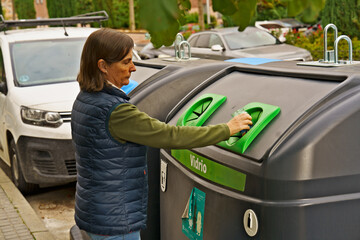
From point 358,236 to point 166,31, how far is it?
135 centimetres

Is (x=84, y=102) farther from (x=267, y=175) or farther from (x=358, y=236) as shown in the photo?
(x=358, y=236)

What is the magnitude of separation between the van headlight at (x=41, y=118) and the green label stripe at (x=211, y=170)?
310 cm

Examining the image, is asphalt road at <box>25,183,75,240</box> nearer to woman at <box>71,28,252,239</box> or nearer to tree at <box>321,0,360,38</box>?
woman at <box>71,28,252,239</box>

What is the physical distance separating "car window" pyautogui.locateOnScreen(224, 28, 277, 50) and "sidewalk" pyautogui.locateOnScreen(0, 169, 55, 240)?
27.7 ft

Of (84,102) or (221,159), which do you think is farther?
(84,102)

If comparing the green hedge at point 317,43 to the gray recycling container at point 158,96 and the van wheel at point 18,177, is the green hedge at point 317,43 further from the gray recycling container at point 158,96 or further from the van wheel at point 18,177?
the gray recycling container at point 158,96

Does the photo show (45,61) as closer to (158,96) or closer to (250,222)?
(158,96)

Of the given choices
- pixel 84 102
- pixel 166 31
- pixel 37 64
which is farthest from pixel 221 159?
pixel 37 64

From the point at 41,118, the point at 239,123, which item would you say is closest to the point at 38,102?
the point at 41,118

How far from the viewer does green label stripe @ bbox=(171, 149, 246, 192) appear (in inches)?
90.4

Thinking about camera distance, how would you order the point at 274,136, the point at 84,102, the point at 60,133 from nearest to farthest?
the point at 274,136
the point at 84,102
the point at 60,133

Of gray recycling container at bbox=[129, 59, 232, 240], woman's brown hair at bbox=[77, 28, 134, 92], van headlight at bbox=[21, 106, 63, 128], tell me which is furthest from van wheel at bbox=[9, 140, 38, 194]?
woman's brown hair at bbox=[77, 28, 134, 92]

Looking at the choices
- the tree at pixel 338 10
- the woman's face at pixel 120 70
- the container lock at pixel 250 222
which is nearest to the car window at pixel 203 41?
the tree at pixel 338 10

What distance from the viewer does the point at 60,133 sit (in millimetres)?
5668
